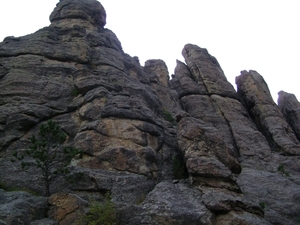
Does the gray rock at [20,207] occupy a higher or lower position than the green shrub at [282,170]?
higher

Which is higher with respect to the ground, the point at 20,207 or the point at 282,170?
the point at 20,207

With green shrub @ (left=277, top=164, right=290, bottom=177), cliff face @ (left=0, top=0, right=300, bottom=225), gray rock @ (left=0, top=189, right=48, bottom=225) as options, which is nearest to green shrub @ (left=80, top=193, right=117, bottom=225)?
cliff face @ (left=0, top=0, right=300, bottom=225)

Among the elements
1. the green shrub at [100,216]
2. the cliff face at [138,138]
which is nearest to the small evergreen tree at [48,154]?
the cliff face at [138,138]

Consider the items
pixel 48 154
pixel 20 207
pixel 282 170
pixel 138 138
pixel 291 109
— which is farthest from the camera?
pixel 291 109

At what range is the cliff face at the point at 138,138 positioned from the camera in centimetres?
1925

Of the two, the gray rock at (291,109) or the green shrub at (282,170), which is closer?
the green shrub at (282,170)

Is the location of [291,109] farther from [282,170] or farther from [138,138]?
[138,138]

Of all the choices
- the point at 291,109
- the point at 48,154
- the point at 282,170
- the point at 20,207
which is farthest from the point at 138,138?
the point at 291,109

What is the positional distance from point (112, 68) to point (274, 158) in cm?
2123

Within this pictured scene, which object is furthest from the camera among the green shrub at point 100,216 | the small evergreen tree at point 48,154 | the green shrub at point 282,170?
the green shrub at point 282,170

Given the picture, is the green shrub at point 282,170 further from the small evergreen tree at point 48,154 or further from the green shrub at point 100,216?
the small evergreen tree at point 48,154

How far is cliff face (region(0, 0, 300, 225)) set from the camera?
758 inches

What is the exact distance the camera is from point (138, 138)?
2505 cm

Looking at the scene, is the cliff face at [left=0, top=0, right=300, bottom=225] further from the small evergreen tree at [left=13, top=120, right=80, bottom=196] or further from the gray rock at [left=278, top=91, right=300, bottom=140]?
the small evergreen tree at [left=13, top=120, right=80, bottom=196]
